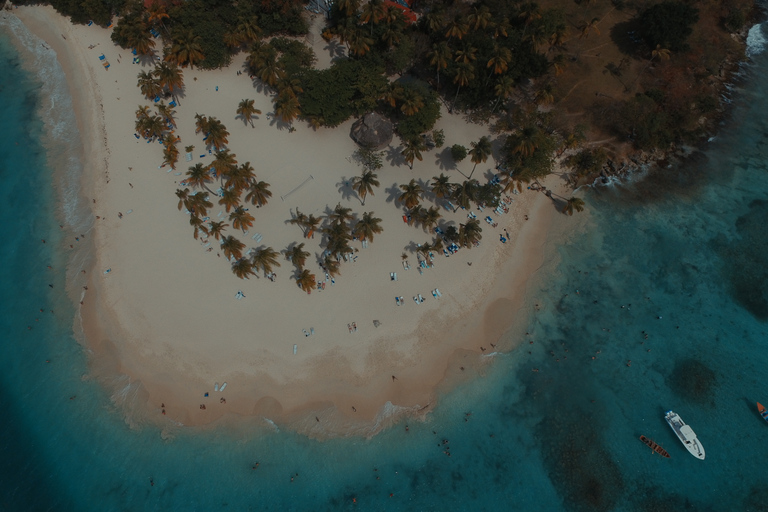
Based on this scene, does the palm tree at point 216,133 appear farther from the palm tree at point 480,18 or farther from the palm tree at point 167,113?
the palm tree at point 480,18

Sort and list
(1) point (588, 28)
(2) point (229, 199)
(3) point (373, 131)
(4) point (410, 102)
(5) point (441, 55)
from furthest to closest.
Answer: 1. (1) point (588, 28)
2. (3) point (373, 131)
3. (5) point (441, 55)
4. (4) point (410, 102)
5. (2) point (229, 199)

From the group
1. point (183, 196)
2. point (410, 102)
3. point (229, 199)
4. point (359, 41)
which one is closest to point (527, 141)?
point (410, 102)

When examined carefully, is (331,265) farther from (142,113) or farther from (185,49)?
(185,49)

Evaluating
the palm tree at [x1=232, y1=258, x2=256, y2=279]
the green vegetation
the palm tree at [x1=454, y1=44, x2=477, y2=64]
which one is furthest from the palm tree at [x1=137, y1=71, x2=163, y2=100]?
the green vegetation

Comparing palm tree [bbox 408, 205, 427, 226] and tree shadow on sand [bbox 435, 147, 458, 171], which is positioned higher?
tree shadow on sand [bbox 435, 147, 458, 171]

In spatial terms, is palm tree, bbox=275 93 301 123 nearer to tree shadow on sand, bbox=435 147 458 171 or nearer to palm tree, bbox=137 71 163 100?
palm tree, bbox=137 71 163 100

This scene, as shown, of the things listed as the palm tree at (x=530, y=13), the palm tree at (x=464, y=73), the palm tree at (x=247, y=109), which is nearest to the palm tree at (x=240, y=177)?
the palm tree at (x=247, y=109)

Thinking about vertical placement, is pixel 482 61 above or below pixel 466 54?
below
